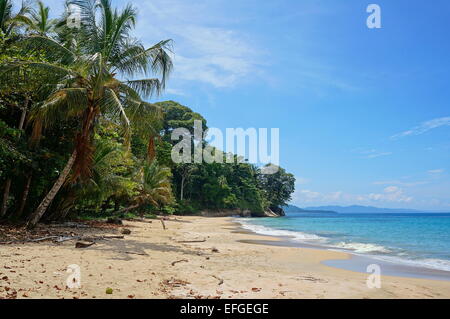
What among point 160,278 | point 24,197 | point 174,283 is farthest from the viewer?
point 24,197

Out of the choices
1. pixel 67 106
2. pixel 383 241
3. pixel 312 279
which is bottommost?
pixel 383 241

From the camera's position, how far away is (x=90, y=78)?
1165 cm

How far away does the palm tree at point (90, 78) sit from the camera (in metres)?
10.3

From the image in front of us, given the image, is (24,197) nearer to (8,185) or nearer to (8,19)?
(8,185)

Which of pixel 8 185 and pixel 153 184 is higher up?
pixel 153 184

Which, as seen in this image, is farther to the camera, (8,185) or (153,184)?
(153,184)

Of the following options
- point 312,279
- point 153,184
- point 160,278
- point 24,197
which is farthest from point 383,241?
point 24,197

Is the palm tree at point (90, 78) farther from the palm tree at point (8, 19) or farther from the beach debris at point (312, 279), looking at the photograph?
the beach debris at point (312, 279)

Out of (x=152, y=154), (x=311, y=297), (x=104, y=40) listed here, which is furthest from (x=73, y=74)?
(x=311, y=297)

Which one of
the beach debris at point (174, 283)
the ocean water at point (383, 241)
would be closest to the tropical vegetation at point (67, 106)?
the beach debris at point (174, 283)

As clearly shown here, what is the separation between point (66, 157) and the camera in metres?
13.0
